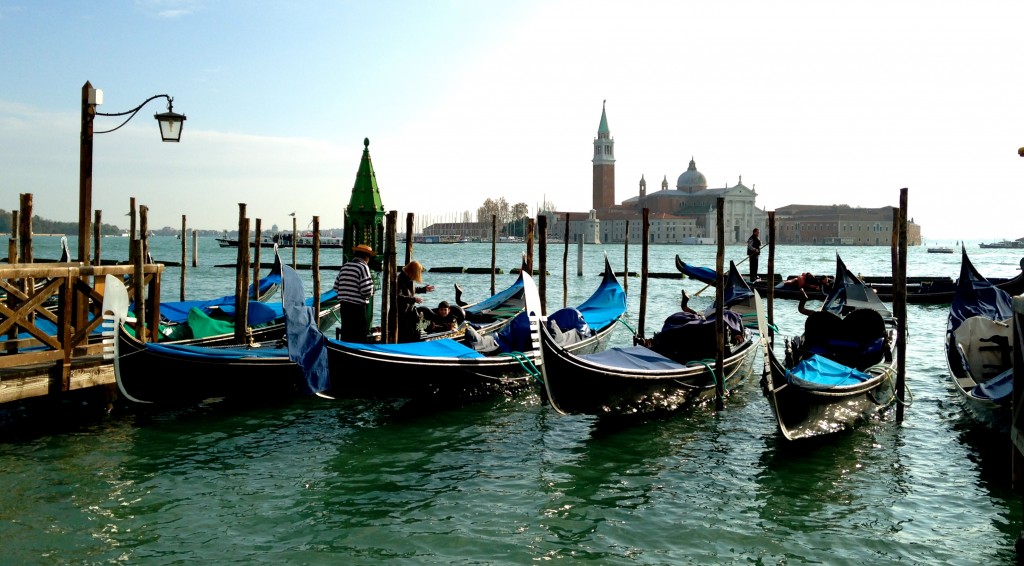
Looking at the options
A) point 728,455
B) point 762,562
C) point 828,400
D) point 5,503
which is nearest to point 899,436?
point 828,400

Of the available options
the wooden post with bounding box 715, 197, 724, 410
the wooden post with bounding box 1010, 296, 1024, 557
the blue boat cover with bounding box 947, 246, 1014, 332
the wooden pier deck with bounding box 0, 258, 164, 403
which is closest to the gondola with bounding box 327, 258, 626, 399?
the wooden post with bounding box 715, 197, 724, 410

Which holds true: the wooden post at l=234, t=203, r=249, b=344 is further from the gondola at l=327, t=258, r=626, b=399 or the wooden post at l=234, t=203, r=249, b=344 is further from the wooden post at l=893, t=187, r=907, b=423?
the wooden post at l=893, t=187, r=907, b=423

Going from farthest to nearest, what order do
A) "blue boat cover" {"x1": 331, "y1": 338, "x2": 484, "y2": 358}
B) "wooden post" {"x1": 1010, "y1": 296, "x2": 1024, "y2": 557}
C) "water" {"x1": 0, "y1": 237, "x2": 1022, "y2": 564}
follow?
"blue boat cover" {"x1": 331, "y1": 338, "x2": 484, "y2": 358}, "water" {"x1": 0, "y1": 237, "x2": 1022, "y2": 564}, "wooden post" {"x1": 1010, "y1": 296, "x2": 1024, "y2": 557}

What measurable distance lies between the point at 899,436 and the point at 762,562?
2.24 m

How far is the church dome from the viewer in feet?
255

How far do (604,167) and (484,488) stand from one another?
70.3 meters

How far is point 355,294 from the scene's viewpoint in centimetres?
535

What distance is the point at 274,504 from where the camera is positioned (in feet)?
11.6

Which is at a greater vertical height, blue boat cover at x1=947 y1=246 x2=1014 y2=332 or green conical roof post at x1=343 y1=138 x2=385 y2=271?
green conical roof post at x1=343 y1=138 x2=385 y2=271

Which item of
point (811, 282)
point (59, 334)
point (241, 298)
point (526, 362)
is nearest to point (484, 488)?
point (526, 362)

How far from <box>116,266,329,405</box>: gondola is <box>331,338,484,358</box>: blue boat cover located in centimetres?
27

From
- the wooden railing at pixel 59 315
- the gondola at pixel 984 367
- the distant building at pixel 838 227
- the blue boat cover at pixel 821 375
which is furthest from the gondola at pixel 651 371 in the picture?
the distant building at pixel 838 227

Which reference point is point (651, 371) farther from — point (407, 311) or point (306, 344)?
point (407, 311)

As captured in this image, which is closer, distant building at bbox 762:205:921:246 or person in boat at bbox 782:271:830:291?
person in boat at bbox 782:271:830:291
